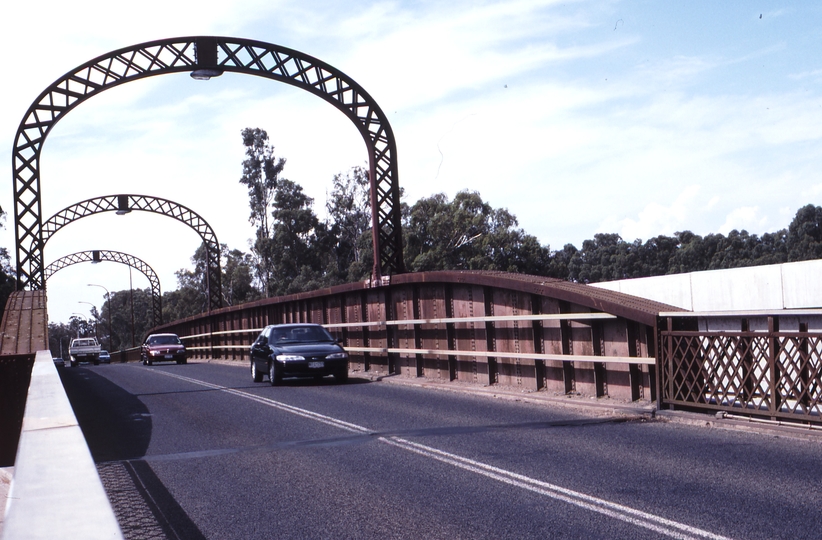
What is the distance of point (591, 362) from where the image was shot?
13.4 m

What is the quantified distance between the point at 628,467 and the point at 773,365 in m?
2.96

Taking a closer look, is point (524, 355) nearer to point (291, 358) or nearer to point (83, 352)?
point (291, 358)

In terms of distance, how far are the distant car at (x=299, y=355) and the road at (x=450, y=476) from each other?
18.6 feet

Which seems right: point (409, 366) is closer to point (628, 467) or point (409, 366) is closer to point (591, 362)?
point (591, 362)

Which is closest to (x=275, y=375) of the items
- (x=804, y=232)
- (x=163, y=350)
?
(x=163, y=350)

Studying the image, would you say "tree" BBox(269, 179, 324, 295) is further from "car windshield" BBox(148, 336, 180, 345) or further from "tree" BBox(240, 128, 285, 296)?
"car windshield" BBox(148, 336, 180, 345)

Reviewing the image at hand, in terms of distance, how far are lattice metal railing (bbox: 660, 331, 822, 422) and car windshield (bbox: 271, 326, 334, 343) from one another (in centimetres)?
A: 1059

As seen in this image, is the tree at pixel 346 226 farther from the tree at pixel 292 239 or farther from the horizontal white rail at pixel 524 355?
the horizontal white rail at pixel 524 355

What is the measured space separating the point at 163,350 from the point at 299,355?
911 inches

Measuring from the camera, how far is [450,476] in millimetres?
7469

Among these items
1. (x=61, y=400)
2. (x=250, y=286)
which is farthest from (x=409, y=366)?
(x=250, y=286)

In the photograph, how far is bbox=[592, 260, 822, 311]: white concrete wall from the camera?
22.7 metres

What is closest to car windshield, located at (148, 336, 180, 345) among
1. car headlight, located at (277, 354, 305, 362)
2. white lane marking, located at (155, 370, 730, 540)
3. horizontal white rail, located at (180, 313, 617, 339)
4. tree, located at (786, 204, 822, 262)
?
horizontal white rail, located at (180, 313, 617, 339)

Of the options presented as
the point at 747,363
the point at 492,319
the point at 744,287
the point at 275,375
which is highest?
the point at 744,287
